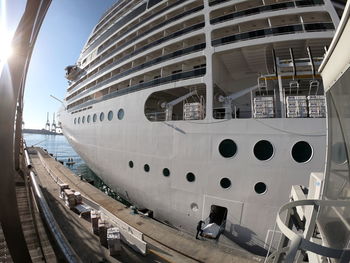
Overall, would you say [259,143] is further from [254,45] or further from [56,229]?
[56,229]

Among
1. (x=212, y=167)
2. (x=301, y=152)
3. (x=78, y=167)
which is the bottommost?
(x=78, y=167)

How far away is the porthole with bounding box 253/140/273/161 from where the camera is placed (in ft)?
24.7

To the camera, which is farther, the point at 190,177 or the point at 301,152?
the point at 190,177

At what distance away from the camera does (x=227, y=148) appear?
8156 millimetres

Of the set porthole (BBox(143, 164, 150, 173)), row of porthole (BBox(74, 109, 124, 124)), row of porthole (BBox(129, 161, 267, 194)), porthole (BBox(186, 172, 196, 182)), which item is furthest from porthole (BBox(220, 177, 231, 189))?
row of porthole (BBox(74, 109, 124, 124))

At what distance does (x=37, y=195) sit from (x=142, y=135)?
18.1 feet

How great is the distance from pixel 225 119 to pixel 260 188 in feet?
10.3

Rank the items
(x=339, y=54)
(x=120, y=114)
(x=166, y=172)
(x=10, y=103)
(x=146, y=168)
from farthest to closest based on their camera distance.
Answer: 1. (x=120, y=114)
2. (x=146, y=168)
3. (x=166, y=172)
4. (x=10, y=103)
5. (x=339, y=54)

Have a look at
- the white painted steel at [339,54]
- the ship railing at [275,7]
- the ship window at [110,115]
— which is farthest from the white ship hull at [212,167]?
the ship railing at [275,7]

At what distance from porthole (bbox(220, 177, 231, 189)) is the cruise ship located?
0.04 metres

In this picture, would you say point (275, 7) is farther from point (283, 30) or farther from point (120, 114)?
point (120, 114)

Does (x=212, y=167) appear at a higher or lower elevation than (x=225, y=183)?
higher

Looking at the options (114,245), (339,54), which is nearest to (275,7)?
(339,54)

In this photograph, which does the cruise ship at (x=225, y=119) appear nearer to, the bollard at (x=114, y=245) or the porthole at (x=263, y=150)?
the porthole at (x=263, y=150)
